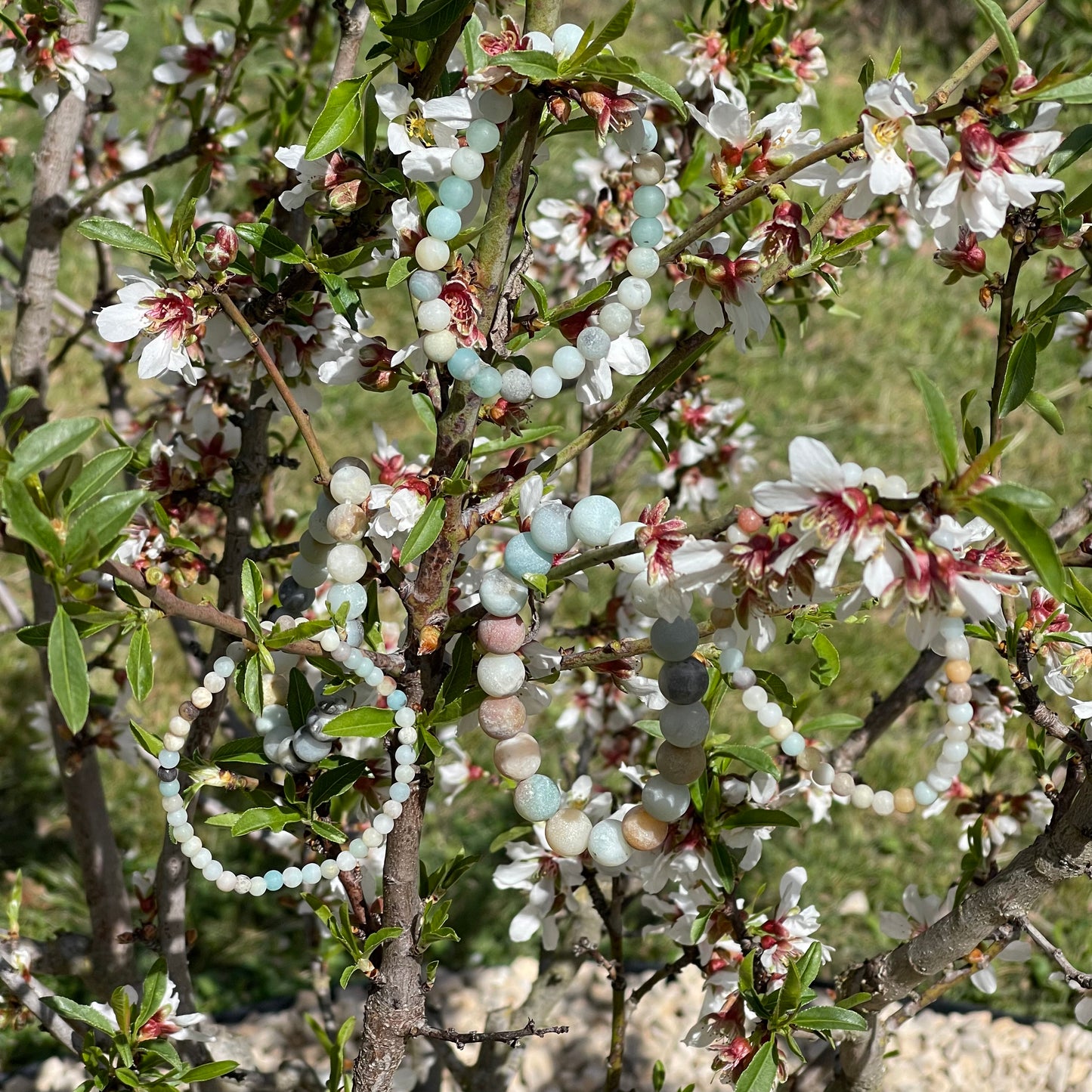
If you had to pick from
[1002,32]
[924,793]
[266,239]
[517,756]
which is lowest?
[924,793]

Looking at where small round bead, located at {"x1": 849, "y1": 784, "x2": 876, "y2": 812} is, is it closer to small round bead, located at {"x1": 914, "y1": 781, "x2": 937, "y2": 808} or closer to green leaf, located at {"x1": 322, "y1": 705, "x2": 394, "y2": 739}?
small round bead, located at {"x1": 914, "y1": 781, "x2": 937, "y2": 808}

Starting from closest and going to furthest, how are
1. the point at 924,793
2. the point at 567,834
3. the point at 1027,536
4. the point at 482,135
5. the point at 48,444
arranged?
the point at 1027,536
the point at 48,444
the point at 482,135
the point at 567,834
the point at 924,793

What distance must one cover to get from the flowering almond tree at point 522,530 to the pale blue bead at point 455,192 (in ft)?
0.05

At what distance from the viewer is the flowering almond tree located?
85 centimetres

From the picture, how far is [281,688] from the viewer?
1344mm

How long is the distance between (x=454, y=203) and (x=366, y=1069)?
0.88 metres

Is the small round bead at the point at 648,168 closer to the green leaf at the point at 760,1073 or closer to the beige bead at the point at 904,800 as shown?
the beige bead at the point at 904,800

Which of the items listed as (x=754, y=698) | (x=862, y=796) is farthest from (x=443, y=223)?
(x=862, y=796)

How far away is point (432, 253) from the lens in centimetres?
95

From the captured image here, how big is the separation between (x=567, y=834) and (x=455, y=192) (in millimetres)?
618

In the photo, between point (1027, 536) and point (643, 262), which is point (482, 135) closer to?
point (643, 262)

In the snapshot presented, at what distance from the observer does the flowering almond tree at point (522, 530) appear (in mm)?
853

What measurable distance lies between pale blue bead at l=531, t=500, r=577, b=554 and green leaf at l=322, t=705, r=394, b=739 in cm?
21

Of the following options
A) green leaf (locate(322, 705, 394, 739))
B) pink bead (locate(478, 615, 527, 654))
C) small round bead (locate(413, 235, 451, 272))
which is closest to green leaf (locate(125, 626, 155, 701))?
green leaf (locate(322, 705, 394, 739))
